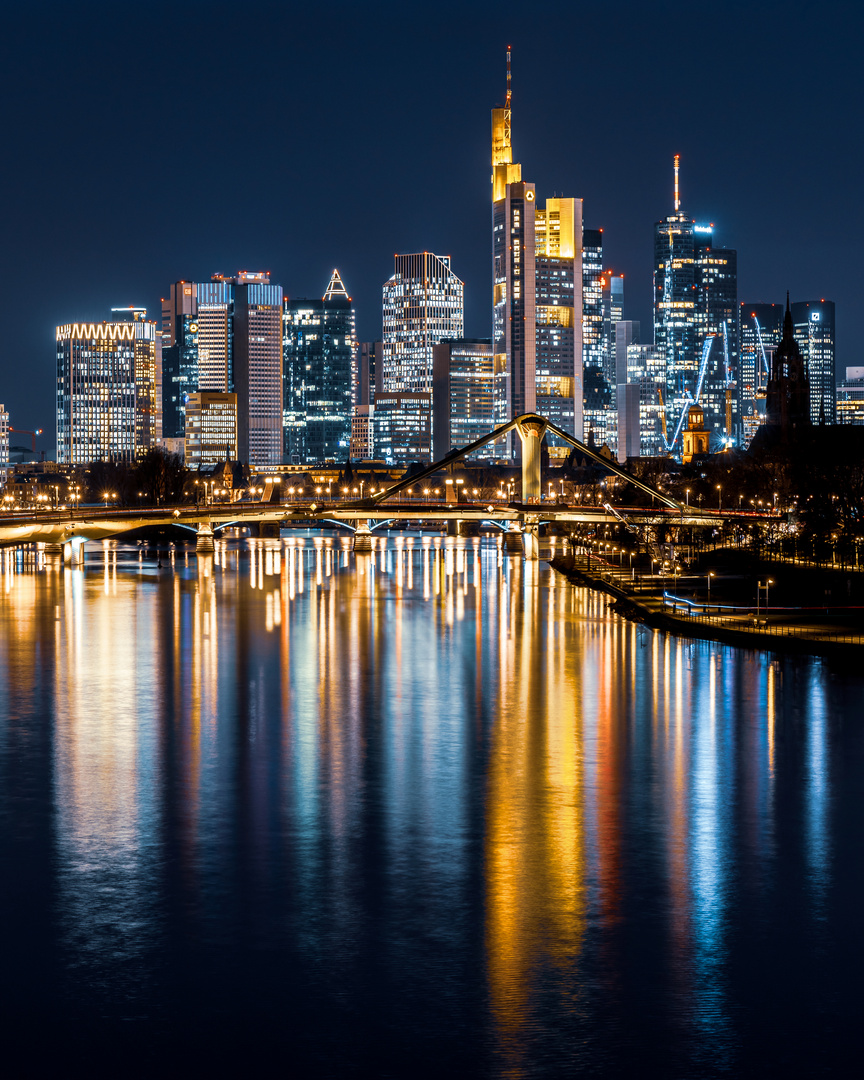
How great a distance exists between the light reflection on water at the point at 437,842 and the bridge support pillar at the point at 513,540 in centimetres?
6853

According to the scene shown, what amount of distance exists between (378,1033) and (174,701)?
22238mm

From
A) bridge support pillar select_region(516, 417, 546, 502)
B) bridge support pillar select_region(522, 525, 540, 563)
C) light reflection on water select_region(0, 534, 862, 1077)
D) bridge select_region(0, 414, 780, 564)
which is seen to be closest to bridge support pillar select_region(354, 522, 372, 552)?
bridge select_region(0, 414, 780, 564)

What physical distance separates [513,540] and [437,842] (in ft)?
319

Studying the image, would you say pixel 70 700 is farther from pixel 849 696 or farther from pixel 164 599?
pixel 164 599

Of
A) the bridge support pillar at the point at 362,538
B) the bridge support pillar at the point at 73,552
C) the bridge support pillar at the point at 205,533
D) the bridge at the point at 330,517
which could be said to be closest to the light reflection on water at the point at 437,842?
the bridge support pillar at the point at 73,552

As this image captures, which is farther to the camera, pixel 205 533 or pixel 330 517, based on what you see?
pixel 205 533

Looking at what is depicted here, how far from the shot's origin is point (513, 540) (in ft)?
387

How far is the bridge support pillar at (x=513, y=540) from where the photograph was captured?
4552 inches

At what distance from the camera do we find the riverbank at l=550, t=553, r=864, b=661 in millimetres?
43812

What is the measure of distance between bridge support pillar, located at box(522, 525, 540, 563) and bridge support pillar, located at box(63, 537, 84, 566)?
106 feet

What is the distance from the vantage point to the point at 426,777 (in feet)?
85.1

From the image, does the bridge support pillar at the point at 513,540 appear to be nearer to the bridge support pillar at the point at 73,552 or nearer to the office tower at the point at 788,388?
the bridge support pillar at the point at 73,552

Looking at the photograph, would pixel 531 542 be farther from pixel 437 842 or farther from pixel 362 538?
pixel 437 842

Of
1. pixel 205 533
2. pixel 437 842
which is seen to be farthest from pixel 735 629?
pixel 205 533
